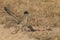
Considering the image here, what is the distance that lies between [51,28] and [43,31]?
37 centimetres

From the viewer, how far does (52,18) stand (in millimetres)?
7059

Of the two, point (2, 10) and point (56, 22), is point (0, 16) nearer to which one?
point (2, 10)

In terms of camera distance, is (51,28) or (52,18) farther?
(52,18)

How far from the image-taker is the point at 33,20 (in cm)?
683

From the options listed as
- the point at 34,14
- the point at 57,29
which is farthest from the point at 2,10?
the point at 57,29

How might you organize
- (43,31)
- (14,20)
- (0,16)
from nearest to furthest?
1. (43,31)
2. (14,20)
3. (0,16)

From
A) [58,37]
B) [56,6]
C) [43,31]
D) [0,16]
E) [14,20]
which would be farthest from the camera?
[56,6]

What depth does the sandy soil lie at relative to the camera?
18.0 feet

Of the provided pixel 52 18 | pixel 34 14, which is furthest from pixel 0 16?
pixel 52 18

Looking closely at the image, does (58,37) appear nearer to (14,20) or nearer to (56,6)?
(14,20)

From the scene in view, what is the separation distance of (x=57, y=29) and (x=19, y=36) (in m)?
1.14

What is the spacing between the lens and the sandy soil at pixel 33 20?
18.0 feet

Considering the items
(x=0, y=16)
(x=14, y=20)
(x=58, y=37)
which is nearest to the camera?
(x=58, y=37)

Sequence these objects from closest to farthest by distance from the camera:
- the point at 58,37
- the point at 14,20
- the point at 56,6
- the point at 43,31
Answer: the point at 58,37 < the point at 43,31 < the point at 14,20 < the point at 56,6
